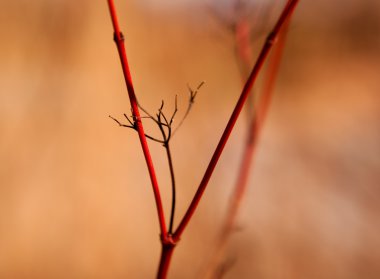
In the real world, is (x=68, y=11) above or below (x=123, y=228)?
above

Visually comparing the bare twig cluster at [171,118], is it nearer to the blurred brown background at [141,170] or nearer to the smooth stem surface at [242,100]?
the smooth stem surface at [242,100]

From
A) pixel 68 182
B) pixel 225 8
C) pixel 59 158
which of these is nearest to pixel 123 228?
pixel 68 182

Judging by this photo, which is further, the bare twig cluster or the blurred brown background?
the blurred brown background

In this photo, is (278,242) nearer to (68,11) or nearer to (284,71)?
(68,11)

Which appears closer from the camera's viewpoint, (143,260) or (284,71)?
(143,260)

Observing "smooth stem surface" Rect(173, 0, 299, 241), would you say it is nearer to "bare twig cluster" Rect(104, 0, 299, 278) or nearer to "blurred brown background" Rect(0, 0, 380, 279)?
"bare twig cluster" Rect(104, 0, 299, 278)

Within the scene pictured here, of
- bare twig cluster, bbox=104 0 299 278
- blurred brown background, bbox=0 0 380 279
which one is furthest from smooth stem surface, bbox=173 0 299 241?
blurred brown background, bbox=0 0 380 279

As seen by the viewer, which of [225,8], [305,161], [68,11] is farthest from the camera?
[305,161]

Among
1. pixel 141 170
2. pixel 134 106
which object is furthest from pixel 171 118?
pixel 141 170
